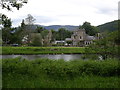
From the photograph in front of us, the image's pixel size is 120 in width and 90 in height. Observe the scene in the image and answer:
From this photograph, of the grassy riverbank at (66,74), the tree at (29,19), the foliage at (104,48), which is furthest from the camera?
the tree at (29,19)

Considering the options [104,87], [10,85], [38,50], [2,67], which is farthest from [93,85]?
[38,50]

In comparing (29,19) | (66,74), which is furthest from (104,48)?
(29,19)

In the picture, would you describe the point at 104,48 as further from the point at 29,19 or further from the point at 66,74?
the point at 29,19

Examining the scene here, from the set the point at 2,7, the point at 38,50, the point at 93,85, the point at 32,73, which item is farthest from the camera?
the point at 38,50

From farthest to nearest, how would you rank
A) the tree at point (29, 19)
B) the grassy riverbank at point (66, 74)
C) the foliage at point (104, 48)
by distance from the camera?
1. the tree at point (29, 19)
2. the foliage at point (104, 48)
3. the grassy riverbank at point (66, 74)

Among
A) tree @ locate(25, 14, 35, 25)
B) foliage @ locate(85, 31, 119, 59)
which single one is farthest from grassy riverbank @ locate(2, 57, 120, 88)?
tree @ locate(25, 14, 35, 25)

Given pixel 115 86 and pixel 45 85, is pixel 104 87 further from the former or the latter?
pixel 45 85

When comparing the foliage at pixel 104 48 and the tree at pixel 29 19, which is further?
the tree at pixel 29 19

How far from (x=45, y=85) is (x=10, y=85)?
1.20m

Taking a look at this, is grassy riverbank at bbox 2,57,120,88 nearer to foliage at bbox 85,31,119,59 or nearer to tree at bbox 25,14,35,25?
foliage at bbox 85,31,119,59

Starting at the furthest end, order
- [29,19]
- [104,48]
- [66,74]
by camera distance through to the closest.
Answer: [29,19] → [104,48] → [66,74]

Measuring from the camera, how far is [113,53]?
1476 centimetres

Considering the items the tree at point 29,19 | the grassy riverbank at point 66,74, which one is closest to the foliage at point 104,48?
the grassy riverbank at point 66,74

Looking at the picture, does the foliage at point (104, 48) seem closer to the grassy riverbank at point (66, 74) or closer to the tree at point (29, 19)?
the grassy riverbank at point (66, 74)
